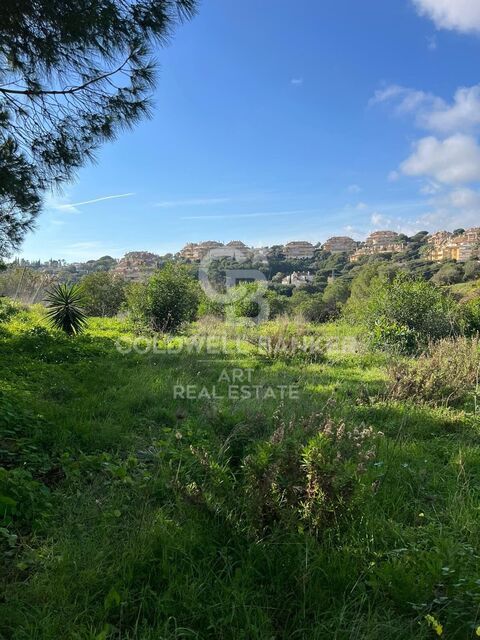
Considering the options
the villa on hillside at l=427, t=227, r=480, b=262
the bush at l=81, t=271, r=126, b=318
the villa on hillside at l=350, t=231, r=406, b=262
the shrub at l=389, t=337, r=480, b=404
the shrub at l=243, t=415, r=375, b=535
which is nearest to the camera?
the shrub at l=243, t=415, r=375, b=535

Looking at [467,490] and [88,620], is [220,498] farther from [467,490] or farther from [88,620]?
[467,490]

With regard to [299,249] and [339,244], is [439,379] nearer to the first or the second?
[299,249]

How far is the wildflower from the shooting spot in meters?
1.25

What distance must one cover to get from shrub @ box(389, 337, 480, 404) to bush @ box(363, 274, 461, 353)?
2.18m

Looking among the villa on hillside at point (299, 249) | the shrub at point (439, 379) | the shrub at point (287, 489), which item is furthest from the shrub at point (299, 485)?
the villa on hillside at point (299, 249)

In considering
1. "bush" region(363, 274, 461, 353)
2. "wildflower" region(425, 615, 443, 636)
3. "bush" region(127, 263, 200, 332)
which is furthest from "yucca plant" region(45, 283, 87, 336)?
"wildflower" region(425, 615, 443, 636)

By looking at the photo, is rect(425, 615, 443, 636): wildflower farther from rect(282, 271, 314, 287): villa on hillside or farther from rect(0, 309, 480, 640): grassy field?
rect(282, 271, 314, 287): villa on hillside

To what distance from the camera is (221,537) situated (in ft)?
6.29

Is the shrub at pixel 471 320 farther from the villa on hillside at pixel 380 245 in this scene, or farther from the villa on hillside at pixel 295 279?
the villa on hillside at pixel 380 245

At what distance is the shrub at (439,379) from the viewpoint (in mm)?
4441

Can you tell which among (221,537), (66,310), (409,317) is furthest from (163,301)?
(221,537)

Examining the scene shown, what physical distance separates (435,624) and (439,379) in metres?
3.74

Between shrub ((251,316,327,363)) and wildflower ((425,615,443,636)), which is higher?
shrub ((251,316,327,363))

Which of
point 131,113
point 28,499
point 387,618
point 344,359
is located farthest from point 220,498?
point 344,359
